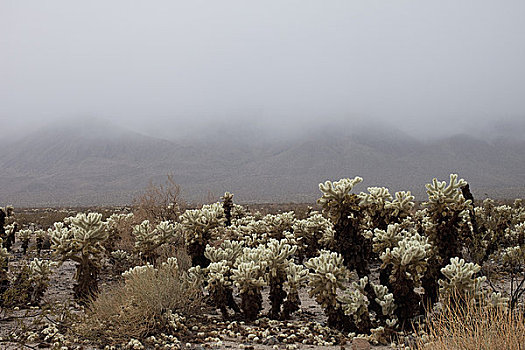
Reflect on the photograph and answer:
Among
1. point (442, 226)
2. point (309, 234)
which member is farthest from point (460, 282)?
point (309, 234)

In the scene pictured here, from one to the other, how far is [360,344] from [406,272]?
1.21m

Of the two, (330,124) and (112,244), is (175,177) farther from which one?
(330,124)

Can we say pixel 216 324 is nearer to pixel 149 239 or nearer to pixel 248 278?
pixel 248 278

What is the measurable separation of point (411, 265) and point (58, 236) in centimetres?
594

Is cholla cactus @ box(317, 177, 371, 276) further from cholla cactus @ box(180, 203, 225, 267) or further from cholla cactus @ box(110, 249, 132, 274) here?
cholla cactus @ box(110, 249, 132, 274)

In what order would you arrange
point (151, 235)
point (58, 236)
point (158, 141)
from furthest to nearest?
1. point (158, 141)
2. point (151, 235)
3. point (58, 236)

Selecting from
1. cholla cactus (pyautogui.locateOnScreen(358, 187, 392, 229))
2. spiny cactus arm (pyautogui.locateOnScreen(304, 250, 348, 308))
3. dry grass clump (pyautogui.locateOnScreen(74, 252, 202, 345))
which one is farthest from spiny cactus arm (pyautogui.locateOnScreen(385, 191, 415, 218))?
dry grass clump (pyautogui.locateOnScreen(74, 252, 202, 345))

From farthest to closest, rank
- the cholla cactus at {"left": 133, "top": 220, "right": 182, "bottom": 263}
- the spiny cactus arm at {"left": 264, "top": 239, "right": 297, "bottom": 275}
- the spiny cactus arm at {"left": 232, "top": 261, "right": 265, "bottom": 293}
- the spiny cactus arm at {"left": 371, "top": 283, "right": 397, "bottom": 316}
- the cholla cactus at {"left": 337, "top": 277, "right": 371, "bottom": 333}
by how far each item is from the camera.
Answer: the cholla cactus at {"left": 133, "top": 220, "right": 182, "bottom": 263}
the spiny cactus arm at {"left": 264, "top": 239, "right": 297, "bottom": 275}
the spiny cactus arm at {"left": 232, "top": 261, "right": 265, "bottom": 293}
the spiny cactus arm at {"left": 371, "top": 283, "right": 397, "bottom": 316}
the cholla cactus at {"left": 337, "top": 277, "right": 371, "bottom": 333}

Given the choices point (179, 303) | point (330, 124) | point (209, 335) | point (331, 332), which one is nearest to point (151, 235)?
point (179, 303)

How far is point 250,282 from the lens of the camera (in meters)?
6.38

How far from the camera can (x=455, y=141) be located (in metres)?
123

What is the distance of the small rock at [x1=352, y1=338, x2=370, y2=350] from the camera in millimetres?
5282

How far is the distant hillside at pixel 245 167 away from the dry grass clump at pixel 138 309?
173 feet

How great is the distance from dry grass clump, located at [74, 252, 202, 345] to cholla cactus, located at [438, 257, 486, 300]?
3.76 m
